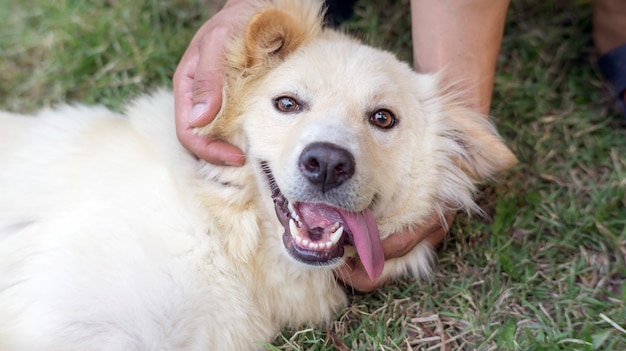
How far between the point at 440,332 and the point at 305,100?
1278 mm

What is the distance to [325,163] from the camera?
7.70ft

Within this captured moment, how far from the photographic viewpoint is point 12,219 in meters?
2.64

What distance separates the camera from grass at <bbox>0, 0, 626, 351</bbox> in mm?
2914

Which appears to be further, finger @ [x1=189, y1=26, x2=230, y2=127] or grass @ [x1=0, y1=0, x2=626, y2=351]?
grass @ [x1=0, y1=0, x2=626, y2=351]

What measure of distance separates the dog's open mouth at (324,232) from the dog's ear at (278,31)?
0.49 m

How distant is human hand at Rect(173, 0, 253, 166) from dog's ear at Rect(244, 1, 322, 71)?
5.8 inches

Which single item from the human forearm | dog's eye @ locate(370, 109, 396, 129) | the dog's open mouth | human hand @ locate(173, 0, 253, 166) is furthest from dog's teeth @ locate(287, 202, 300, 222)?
the human forearm

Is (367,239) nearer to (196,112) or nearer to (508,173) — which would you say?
(196,112)

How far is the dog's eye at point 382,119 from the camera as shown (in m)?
2.69

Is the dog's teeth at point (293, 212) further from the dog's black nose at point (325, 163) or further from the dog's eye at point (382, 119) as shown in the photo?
the dog's eye at point (382, 119)

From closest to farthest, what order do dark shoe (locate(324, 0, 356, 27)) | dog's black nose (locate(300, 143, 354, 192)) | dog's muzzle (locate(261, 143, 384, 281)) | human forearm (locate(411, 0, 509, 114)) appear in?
1. dog's black nose (locate(300, 143, 354, 192))
2. dog's muzzle (locate(261, 143, 384, 281))
3. human forearm (locate(411, 0, 509, 114))
4. dark shoe (locate(324, 0, 356, 27))

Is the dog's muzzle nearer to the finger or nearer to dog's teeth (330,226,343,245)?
dog's teeth (330,226,343,245)

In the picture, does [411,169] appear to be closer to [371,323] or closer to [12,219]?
[371,323]

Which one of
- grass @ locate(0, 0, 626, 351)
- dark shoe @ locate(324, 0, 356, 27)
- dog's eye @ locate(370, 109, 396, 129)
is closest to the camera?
dog's eye @ locate(370, 109, 396, 129)
